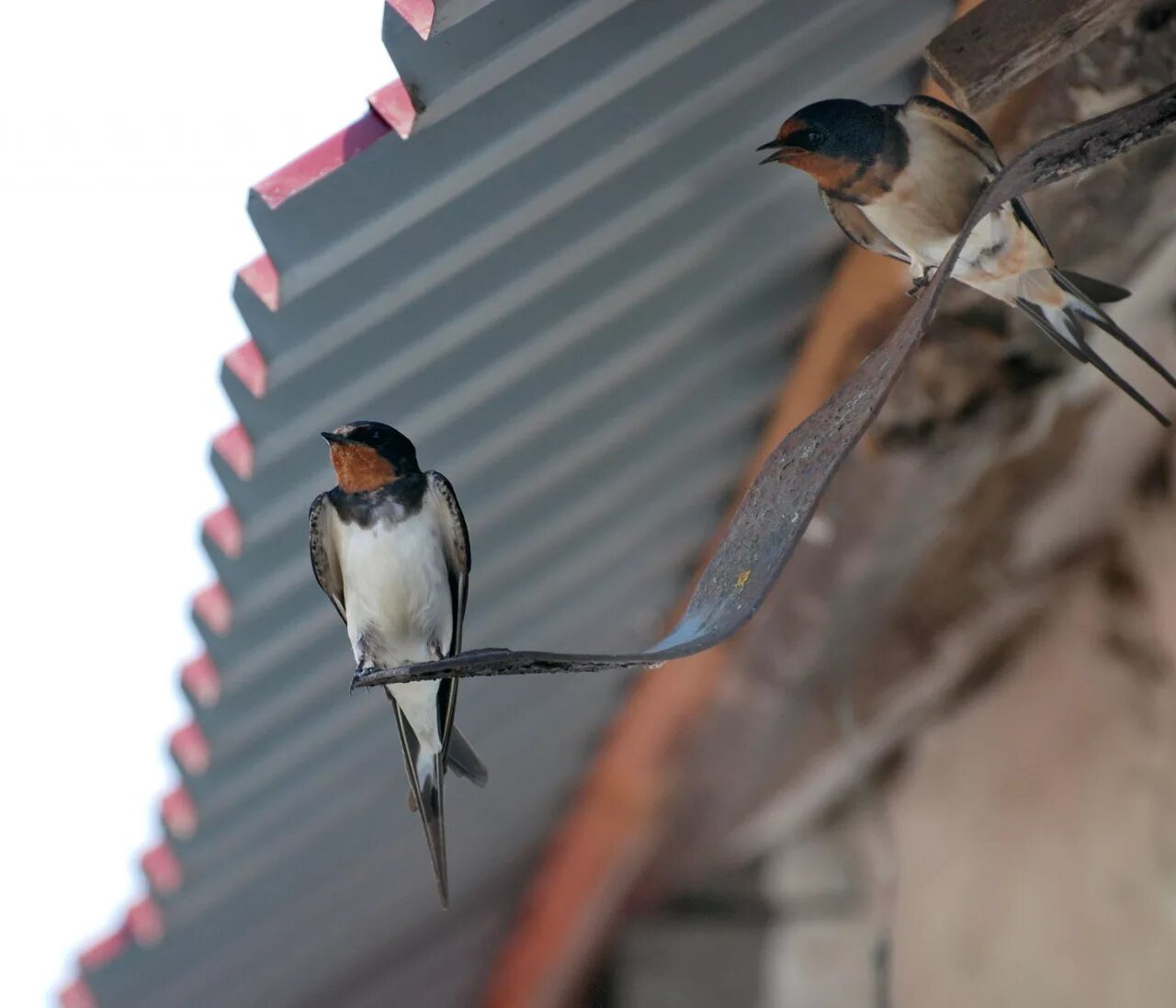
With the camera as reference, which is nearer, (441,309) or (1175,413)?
(441,309)

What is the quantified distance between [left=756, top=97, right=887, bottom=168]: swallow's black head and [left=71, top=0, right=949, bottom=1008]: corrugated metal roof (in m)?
0.42

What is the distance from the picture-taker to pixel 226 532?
85.8 inches

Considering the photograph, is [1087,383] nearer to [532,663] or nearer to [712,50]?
[712,50]

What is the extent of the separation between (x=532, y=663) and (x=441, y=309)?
1.18m

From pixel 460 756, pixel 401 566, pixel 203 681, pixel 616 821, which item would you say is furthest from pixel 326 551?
pixel 616 821

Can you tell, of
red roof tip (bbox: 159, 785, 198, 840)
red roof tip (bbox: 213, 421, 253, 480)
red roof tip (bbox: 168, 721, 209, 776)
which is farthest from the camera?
red roof tip (bbox: 159, 785, 198, 840)

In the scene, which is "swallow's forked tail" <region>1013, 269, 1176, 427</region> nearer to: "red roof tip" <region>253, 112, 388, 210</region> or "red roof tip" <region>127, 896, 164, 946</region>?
"red roof tip" <region>253, 112, 388, 210</region>

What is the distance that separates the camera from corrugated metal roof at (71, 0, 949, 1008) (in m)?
1.88

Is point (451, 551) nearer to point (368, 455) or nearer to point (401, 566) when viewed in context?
point (401, 566)

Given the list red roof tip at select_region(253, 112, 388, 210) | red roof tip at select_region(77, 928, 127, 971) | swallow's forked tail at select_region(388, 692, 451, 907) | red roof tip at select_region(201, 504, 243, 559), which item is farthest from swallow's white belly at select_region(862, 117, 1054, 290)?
red roof tip at select_region(77, 928, 127, 971)

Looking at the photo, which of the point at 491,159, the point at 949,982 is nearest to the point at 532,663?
the point at 491,159

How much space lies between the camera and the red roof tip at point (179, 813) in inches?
104

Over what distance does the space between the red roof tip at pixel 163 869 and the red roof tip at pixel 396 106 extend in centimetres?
146

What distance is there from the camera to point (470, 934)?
4090 mm
